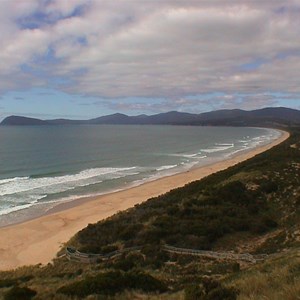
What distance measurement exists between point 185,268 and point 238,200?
38.1 ft

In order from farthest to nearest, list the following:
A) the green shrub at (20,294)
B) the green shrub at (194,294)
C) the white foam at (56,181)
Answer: the white foam at (56,181), the green shrub at (20,294), the green shrub at (194,294)

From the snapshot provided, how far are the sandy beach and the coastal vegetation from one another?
3.02 meters

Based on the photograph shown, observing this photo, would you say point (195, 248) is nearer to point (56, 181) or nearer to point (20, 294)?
point (20, 294)

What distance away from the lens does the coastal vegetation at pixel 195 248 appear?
31.9 ft

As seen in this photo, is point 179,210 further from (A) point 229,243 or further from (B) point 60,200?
(B) point 60,200

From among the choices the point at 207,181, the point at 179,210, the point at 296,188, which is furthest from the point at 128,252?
the point at 207,181

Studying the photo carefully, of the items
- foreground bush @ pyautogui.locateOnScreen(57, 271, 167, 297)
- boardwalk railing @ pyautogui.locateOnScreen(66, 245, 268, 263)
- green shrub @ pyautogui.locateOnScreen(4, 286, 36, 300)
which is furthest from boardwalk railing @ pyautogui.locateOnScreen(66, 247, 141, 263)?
green shrub @ pyautogui.locateOnScreen(4, 286, 36, 300)

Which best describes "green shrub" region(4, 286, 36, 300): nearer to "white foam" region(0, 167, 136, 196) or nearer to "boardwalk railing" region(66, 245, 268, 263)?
"boardwalk railing" region(66, 245, 268, 263)

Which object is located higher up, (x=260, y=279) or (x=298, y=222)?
(x=260, y=279)

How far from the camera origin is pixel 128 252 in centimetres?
1939

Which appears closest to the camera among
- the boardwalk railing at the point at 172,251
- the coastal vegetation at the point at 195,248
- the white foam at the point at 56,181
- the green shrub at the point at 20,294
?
the coastal vegetation at the point at 195,248

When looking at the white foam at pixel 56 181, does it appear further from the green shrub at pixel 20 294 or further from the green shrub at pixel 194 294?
the green shrub at pixel 194 294

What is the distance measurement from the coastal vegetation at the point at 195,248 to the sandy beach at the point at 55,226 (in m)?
3.02

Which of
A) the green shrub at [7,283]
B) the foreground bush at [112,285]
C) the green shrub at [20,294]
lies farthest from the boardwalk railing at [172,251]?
the green shrub at [20,294]
